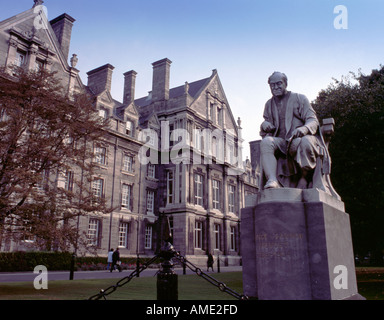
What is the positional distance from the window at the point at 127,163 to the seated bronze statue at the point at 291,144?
27064 mm

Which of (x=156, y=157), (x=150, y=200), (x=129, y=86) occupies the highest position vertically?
(x=129, y=86)

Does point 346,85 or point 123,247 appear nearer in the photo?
point 346,85

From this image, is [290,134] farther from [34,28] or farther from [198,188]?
[198,188]

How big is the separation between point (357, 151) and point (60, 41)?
26.6 m

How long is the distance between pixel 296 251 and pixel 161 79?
3747 centimetres

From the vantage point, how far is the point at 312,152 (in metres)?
5.81

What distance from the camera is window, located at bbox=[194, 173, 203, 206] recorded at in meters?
36.8

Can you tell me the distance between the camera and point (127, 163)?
3288 centimetres

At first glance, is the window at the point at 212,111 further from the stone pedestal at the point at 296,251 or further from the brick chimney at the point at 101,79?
the stone pedestal at the point at 296,251

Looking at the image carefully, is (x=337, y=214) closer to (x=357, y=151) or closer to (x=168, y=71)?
(x=357, y=151)

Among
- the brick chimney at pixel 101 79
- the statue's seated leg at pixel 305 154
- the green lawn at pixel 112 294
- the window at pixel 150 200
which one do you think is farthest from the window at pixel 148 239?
the statue's seated leg at pixel 305 154

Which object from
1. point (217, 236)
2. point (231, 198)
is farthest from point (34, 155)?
point (231, 198)
